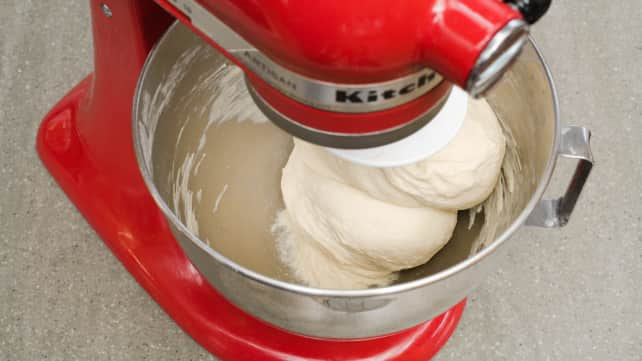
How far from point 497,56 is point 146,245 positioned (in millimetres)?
578

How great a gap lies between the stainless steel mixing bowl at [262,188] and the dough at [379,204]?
1.3 inches

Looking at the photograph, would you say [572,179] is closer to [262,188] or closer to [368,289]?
[368,289]

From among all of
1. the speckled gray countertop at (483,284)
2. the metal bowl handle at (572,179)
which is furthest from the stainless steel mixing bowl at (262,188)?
the speckled gray countertop at (483,284)

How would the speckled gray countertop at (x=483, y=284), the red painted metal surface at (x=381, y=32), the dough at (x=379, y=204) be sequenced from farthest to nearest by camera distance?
the speckled gray countertop at (x=483, y=284) → the dough at (x=379, y=204) → the red painted metal surface at (x=381, y=32)

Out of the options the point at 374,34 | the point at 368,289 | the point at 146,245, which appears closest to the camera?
the point at 374,34

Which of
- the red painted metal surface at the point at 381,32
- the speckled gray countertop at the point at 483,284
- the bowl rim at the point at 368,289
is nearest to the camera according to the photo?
the red painted metal surface at the point at 381,32

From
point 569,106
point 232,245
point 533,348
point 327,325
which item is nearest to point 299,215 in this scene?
point 232,245

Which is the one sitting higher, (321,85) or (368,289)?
(321,85)

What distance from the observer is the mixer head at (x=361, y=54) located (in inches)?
15.9

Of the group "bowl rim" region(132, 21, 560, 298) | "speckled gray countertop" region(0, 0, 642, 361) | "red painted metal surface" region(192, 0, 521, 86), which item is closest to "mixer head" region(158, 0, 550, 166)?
"red painted metal surface" region(192, 0, 521, 86)

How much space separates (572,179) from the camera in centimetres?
67

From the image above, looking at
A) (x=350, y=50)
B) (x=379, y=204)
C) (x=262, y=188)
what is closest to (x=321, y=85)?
(x=350, y=50)

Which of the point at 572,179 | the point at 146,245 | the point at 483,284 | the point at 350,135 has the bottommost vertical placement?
Answer: the point at 483,284

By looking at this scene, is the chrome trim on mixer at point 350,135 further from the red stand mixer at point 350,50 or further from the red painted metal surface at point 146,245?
the red painted metal surface at point 146,245
